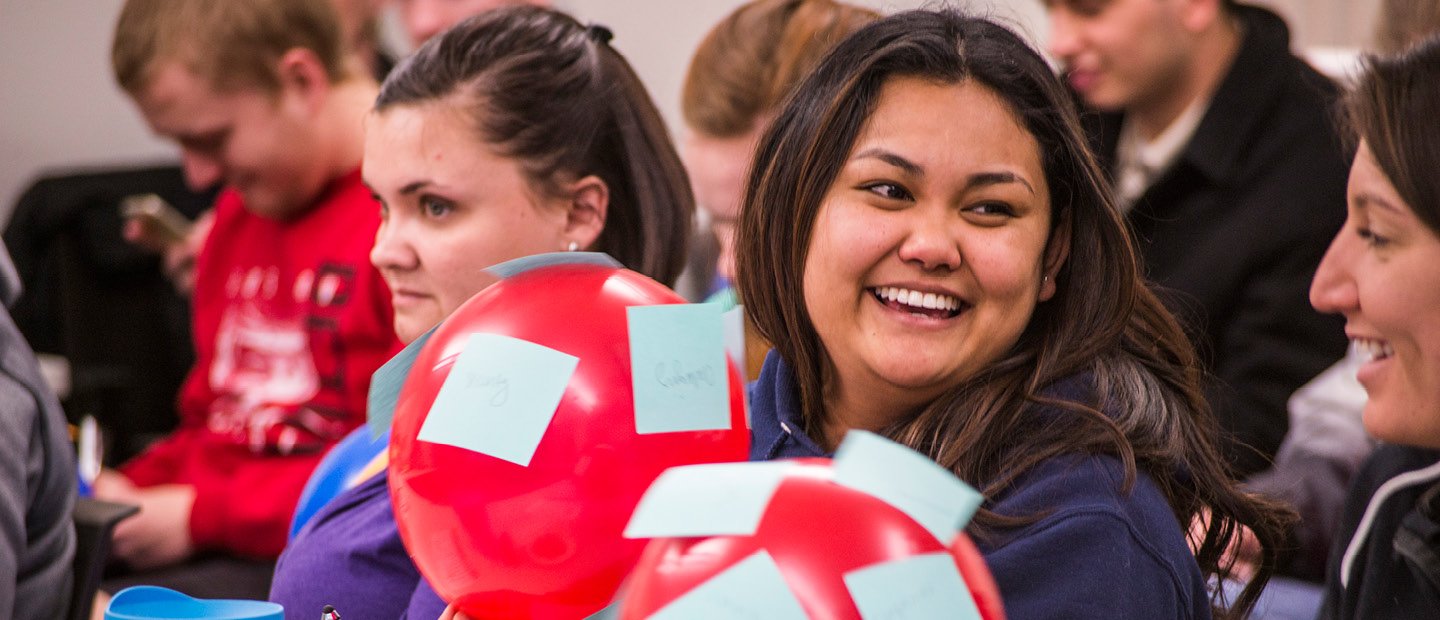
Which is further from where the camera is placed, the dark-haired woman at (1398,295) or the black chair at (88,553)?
the black chair at (88,553)

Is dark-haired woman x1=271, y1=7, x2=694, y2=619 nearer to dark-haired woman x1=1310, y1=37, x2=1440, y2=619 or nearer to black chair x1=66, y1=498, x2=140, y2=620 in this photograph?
black chair x1=66, y1=498, x2=140, y2=620

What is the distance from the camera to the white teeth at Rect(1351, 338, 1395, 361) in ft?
4.68

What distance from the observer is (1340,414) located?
2486mm

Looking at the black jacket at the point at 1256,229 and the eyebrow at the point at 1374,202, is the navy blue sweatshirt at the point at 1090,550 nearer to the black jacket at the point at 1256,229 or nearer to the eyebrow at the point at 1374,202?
the eyebrow at the point at 1374,202

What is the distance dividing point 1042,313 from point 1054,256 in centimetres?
6

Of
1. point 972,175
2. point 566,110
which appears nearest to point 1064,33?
point 566,110

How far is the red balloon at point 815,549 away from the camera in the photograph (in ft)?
2.75

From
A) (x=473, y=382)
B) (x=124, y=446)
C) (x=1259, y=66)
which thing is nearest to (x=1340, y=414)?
(x=1259, y=66)

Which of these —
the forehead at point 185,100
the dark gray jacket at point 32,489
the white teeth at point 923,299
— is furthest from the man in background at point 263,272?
the white teeth at point 923,299

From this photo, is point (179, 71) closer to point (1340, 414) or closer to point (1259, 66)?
point (1259, 66)

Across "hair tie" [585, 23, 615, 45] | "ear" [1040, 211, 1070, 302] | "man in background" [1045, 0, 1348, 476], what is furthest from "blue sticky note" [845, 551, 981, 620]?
"man in background" [1045, 0, 1348, 476]

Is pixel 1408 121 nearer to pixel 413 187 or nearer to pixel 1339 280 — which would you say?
pixel 1339 280

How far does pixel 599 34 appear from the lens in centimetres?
168

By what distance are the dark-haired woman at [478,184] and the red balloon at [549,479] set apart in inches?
14.2
